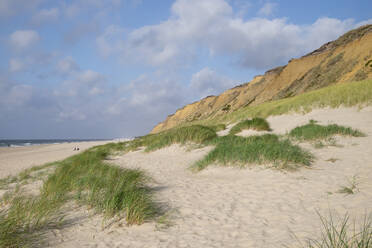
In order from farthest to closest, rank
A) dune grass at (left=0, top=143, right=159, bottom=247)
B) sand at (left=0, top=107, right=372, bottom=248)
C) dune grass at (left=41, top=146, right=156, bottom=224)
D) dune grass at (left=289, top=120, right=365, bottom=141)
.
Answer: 1. dune grass at (left=289, top=120, right=365, bottom=141)
2. dune grass at (left=41, top=146, right=156, bottom=224)
3. sand at (left=0, top=107, right=372, bottom=248)
4. dune grass at (left=0, top=143, right=159, bottom=247)

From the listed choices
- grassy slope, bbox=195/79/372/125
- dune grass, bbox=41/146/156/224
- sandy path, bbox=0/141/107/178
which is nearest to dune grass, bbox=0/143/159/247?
dune grass, bbox=41/146/156/224

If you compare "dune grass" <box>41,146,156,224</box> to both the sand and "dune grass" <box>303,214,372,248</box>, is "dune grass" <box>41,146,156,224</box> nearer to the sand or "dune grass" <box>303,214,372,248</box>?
the sand

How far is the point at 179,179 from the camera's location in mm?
6852

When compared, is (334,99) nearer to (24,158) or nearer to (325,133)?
(325,133)

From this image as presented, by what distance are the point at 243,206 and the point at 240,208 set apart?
0.39 feet

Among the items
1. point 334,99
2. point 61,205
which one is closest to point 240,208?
point 61,205

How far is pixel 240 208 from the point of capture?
4258 mm

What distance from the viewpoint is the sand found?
10.4 feet

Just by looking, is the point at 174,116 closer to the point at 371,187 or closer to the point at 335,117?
the point at 335,117

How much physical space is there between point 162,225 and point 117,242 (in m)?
0.74

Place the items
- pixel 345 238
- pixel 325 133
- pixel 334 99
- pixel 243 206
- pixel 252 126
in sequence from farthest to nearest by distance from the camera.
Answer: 1. pixel 334 99
2. pixel 252 126
3. pixel 325 133
4. pixel 243 206
5. pixel 345 238

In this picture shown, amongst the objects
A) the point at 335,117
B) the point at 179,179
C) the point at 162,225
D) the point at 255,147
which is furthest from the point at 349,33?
the point at 162,225

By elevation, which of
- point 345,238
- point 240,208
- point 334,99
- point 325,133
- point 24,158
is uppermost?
point 334,99

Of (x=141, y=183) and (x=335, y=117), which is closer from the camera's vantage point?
(x=141, y=183)
